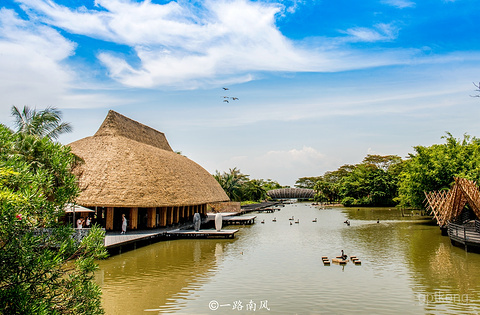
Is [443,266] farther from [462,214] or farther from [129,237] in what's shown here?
[129,237]

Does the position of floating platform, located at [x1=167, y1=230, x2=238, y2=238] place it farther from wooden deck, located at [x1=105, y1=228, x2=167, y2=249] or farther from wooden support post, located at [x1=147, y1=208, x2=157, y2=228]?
wooden support post, located at [x1=147, y1=208, x2=157, y2=228]

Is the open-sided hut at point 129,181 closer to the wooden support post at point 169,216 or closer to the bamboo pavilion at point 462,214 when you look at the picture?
the wooden support post at point 169,216

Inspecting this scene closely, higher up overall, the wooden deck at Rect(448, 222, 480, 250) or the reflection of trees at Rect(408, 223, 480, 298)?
the wooden deck at Rect(448, 222, 480, 250)

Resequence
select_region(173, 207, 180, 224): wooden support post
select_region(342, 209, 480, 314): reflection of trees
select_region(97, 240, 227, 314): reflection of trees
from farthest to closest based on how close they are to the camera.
Answer: select_region(173, 207, 180, 224): wooden support post → select_region(342, 209, 480, 314): reflection of trees → select_region(97, 240, 227, 314): reflection of trees

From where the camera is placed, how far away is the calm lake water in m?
10.6

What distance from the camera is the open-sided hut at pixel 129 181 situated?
22.0 metres

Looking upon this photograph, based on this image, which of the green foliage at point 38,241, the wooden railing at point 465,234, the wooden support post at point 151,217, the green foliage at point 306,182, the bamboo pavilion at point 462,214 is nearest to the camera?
the green foliage at point 38,241

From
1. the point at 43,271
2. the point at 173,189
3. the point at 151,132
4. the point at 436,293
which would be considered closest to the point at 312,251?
the point at 436,293

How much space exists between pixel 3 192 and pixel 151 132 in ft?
104

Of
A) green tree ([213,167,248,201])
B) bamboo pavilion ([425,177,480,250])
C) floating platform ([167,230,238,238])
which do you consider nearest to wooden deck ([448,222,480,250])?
bamboo pavilion ([425,177,480,250])

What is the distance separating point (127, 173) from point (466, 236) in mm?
20746

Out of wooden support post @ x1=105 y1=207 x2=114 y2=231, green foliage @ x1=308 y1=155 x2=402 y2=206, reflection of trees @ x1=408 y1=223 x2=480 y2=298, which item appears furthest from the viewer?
green foliage @ x1=308 y1=155 x2=402 y2=206

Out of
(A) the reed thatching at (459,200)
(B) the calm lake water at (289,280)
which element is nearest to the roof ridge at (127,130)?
(B) the calm lake water at (289,280)

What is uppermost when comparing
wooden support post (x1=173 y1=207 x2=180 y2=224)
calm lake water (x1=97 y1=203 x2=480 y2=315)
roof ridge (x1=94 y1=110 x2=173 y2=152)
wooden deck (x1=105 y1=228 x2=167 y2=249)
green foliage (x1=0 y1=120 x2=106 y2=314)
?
roof ridge (x1=94 y1=110 x2=173 y2=152)
